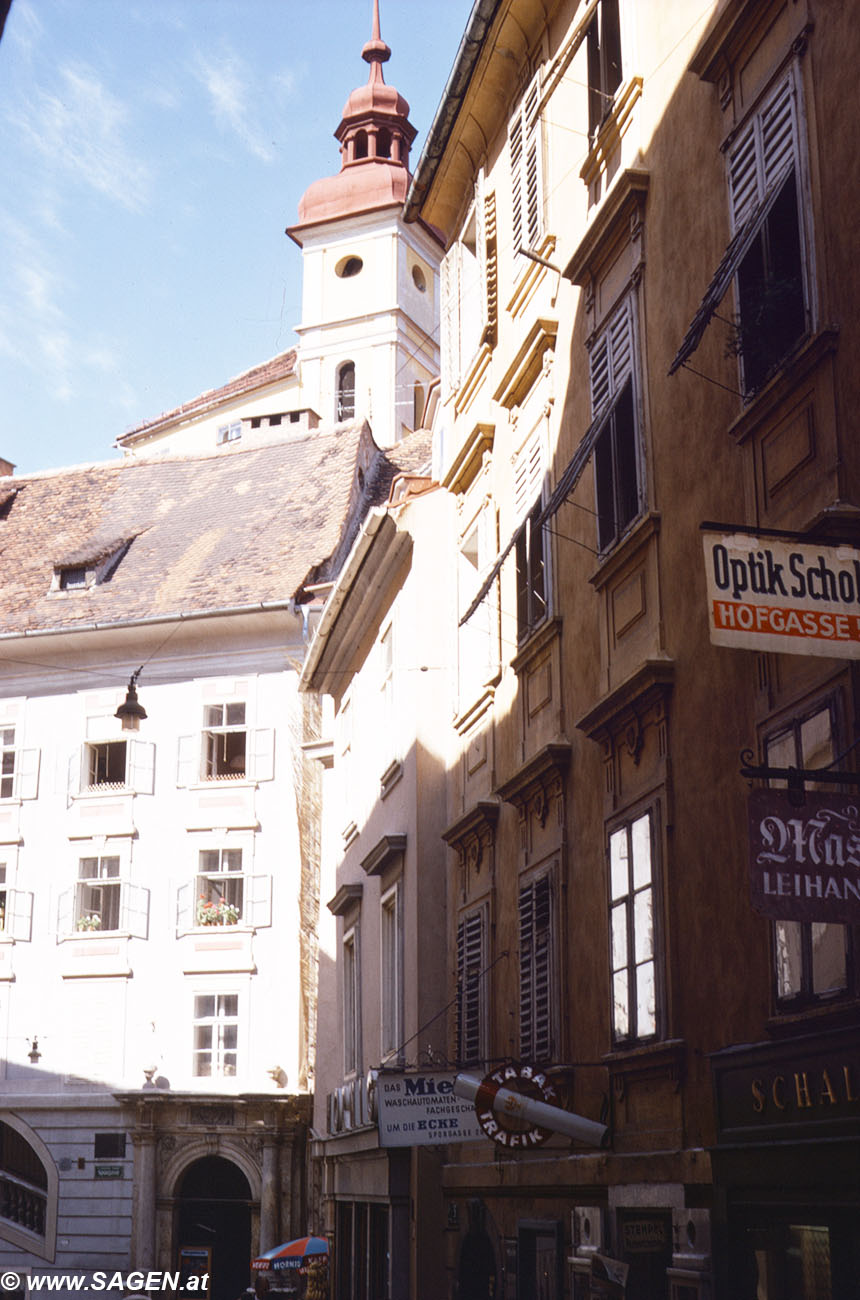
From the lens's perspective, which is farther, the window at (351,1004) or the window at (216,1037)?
the window at (216,1037)

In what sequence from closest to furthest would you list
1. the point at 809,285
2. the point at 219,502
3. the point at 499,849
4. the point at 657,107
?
the point at 809,285, the point at 657,107, the point at 499,849, the point at 219,502

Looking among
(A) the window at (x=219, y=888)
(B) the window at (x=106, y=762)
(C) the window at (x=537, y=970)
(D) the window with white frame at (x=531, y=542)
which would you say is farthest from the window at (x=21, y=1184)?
(D) the window with white frame at (x=531, y=542)

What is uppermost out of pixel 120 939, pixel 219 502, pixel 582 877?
pixel 219 502

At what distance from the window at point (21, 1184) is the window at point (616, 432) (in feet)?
A: 82.6

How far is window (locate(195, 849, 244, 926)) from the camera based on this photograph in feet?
110

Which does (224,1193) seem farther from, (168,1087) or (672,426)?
(672,426)

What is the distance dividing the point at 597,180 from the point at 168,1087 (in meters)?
24.0

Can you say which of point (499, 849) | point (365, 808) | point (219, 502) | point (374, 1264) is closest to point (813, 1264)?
point (499, 849)

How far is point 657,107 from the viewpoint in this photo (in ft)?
38.7

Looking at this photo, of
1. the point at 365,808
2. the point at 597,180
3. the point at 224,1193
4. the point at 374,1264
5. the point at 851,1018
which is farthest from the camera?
the point at 224,1193

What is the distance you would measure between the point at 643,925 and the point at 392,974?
8.47 m

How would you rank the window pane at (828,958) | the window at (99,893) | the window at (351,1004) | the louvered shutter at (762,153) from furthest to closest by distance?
the window at (99,893), the window at (351,1004), the louvered shutter at (762,153), the window pane at (828,958)

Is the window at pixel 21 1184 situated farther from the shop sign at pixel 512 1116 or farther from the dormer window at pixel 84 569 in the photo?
the shop sign at pixel 512 1116

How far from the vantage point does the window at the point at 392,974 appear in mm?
18078
